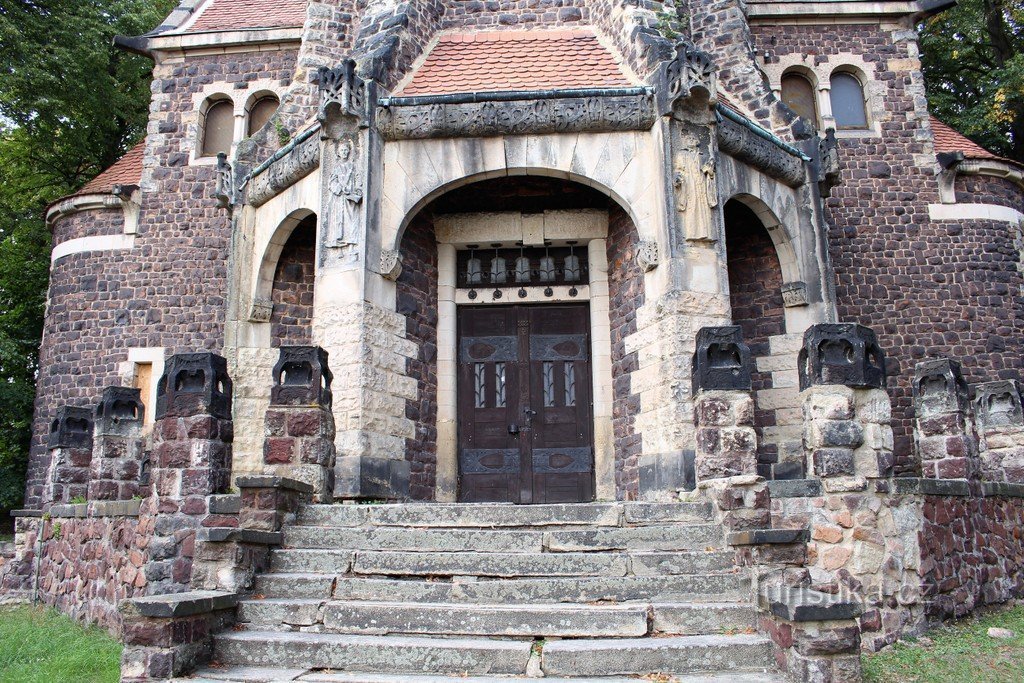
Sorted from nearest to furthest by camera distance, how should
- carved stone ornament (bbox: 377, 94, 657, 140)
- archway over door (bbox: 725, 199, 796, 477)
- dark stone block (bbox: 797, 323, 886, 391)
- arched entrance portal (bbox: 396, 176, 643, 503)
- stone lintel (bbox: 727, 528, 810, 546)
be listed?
stone lintel (bbox: 727, 528, 810, 546) → dark stone block (bbox: 797, 323, 886, 391) → carved stone ornament (bbox: 377, 94, 657, 140) → arched entrance portal (bbox: 396, 176, 643, 503) → archway over door (bbox: 725, 199, 796, 477)

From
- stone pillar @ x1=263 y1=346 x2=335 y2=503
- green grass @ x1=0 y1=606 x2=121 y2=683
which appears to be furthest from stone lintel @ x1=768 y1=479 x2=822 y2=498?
green grass @ x1=0 y1=606 x2=121 y2=683

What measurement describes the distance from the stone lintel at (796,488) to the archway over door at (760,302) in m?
4.32

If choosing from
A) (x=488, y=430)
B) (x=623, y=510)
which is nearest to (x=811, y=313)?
(x=488, y=430)

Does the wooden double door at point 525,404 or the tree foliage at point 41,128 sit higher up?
the tree foliage at point 41,128

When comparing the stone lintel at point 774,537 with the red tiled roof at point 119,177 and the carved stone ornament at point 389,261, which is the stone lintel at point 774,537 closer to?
the carved stone ornament at point 389,261

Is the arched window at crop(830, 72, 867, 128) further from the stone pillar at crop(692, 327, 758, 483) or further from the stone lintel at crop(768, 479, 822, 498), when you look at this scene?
the stone lintel at crop(768, 479, 822, 498)

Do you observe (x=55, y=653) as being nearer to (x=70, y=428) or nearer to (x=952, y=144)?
(x=70, y=428)

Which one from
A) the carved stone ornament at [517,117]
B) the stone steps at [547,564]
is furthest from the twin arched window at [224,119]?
the stone steps at [547,564]

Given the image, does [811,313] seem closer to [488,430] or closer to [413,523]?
[488,430]

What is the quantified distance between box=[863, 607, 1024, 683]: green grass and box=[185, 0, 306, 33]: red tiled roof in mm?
14626

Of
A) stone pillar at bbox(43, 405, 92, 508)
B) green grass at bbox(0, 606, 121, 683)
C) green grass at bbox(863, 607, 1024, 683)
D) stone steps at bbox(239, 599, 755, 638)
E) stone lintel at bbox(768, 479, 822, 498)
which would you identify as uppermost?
stone pillar at bbox(43, 405, 92, 508)

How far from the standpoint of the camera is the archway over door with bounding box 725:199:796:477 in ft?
38.0

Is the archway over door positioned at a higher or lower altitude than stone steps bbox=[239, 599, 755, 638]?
higher

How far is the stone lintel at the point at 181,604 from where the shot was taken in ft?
18.2
